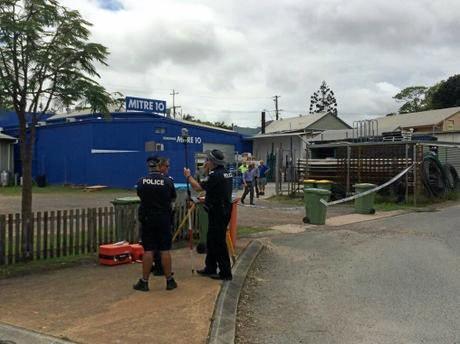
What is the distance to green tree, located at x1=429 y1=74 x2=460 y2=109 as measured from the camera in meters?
66.9

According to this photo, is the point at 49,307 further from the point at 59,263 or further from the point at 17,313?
the point at 59,263

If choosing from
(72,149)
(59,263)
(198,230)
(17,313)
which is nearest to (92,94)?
(59,263)

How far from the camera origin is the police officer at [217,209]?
8086 millimetres

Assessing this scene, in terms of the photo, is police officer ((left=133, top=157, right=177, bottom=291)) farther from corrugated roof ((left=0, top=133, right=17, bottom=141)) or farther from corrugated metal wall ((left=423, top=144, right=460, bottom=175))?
corrugated roof ((left=0, top=133, right=17, bottom=141))

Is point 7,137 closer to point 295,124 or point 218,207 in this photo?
point 295,124

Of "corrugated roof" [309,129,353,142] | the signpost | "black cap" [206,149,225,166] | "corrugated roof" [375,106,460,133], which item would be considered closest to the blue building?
the signpost

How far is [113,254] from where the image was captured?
9211mm

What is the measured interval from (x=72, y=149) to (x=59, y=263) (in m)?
28.1

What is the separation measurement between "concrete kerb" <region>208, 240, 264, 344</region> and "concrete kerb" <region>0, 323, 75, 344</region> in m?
1.46

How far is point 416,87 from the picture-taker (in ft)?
270

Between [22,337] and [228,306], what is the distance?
90.4 inches

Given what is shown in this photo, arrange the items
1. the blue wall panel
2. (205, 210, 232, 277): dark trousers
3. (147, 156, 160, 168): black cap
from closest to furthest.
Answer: (147, 156, 160, 168): black cap, (205, 210, 232, 277): dark trousers, the blue wall panel

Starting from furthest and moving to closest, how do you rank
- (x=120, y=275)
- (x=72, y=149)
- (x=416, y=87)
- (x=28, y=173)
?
(x=416, y=87) → (x=72, y=149) → (x=28, y=173) → (x=120, y=275)

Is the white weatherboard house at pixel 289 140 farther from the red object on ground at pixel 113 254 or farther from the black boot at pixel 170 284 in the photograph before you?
the black boot at pixel 170 284
